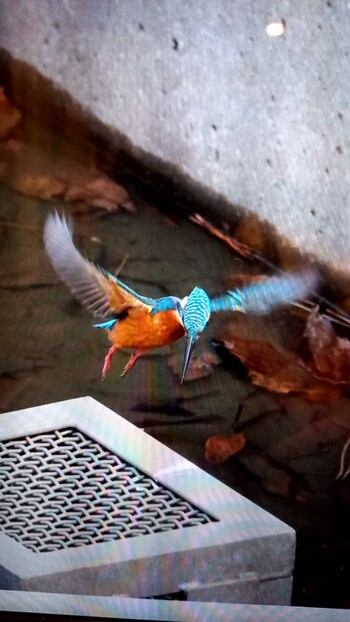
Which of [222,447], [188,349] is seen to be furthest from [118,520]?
[188,349]

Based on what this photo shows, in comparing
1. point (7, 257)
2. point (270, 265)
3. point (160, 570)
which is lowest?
point (160, 570)

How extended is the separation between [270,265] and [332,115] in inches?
11.1

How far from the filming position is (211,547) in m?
1.30

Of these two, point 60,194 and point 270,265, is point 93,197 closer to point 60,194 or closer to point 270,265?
point 60,194

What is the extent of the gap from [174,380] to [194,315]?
12cm

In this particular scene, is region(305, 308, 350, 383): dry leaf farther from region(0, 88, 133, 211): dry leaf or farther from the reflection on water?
region(0, 88, 133, 211): dry leaf

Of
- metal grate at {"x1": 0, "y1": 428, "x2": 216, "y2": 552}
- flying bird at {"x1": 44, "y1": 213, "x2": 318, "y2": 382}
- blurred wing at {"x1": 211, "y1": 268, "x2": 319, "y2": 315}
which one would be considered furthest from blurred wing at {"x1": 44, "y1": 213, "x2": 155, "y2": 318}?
metal grate at {"x1": 0, "y1": 428, "x2": 216, "y2": 552}

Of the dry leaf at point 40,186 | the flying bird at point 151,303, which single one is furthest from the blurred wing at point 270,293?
the dry leaf at point 40,186

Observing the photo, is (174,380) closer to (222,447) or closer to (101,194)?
(222,447)

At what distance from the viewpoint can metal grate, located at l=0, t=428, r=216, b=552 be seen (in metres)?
1.31

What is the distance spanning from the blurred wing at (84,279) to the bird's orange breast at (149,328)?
0.02 meters

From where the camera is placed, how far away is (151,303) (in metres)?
1.32

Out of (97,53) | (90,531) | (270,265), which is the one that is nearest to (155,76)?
(97,53)

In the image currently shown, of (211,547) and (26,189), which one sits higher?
Result: (26,189)
